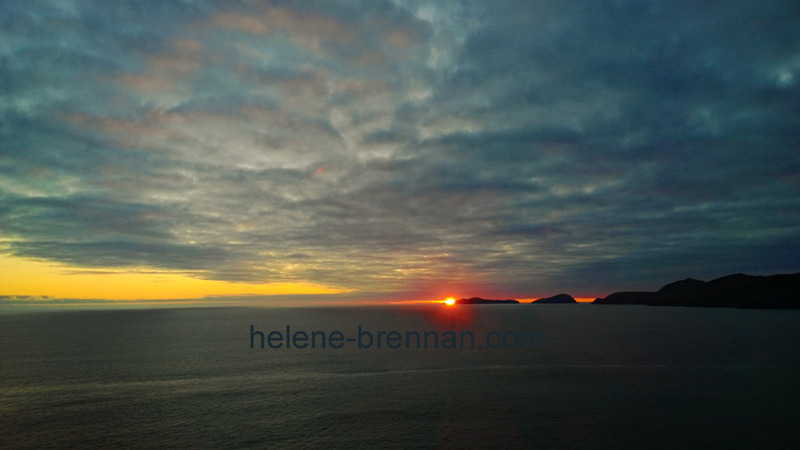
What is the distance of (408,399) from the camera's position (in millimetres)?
59469

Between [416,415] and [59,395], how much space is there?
57.8 metres

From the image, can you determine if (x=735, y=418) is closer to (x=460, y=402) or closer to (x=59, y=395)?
(x=460, y=402)

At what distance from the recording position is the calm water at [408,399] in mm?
44125

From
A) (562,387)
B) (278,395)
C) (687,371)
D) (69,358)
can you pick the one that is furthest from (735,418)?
(69,358)

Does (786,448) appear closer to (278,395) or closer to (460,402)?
→ (460,402)

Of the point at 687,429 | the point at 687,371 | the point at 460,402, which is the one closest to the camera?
the point at 687,429

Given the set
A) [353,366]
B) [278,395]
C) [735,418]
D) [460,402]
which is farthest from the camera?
[353,366]

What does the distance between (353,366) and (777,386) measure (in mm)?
75457

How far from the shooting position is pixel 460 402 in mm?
57562

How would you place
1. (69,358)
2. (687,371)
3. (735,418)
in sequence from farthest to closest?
(69,358) < (687,371) < (735,418)

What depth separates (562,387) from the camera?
6569cm

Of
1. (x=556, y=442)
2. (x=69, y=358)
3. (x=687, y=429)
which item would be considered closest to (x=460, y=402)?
(x=556, y=442)

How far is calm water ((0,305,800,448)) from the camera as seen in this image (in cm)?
4412

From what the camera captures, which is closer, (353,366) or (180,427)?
(180,427)
